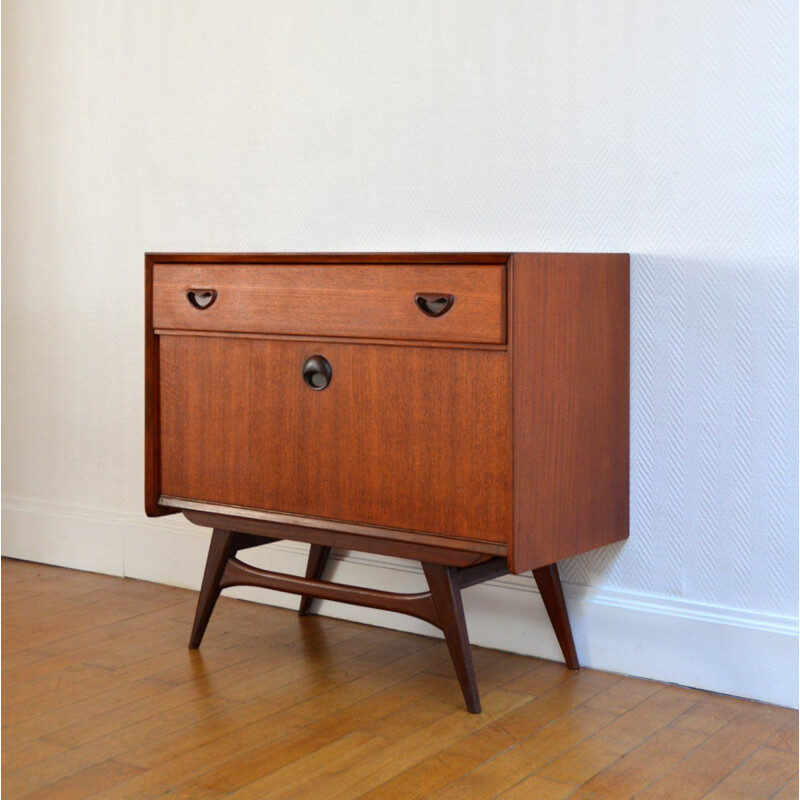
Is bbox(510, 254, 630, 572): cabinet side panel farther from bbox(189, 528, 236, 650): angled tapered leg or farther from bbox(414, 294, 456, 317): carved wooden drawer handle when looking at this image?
bbox(189, 528, 236, 650): angled tapered leg

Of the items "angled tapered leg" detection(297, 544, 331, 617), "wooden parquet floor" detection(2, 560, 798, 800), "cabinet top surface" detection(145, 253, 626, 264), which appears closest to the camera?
"wooden parquet floor" detection(2, 560, 798, 800)

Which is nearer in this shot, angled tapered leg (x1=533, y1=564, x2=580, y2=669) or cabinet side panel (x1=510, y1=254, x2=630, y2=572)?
cabinet side panel (x1=510, y1=254, x2=630, y2=572)

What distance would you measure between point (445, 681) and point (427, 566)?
26 cm

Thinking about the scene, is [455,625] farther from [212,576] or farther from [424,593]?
[212,576]

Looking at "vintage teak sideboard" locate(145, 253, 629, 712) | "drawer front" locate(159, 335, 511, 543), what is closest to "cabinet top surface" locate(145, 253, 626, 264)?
"vintage teak sideboard" locate(145, 253, 629, 712)

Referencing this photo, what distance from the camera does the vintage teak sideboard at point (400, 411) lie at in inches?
67.5

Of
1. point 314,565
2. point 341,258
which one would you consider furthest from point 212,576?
Answer: point 341,258

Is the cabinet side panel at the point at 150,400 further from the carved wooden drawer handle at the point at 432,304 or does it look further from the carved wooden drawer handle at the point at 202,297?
the carved wooden drawer handle at the point at 432,304

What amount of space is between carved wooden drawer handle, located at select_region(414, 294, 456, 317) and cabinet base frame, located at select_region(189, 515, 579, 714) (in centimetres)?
39

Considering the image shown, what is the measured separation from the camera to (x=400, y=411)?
5.93ft

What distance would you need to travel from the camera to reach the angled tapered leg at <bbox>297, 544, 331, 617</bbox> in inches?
92.6

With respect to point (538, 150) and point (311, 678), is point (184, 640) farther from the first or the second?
point (538, 150)

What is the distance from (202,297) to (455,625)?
0.75 metres

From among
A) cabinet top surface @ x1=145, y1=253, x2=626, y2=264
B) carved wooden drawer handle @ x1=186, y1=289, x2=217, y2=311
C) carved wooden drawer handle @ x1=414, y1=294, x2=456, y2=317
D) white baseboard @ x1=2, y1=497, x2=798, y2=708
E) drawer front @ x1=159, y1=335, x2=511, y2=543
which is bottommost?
white baseboard @ x1=2, y1=497, x2=798, y2=708
